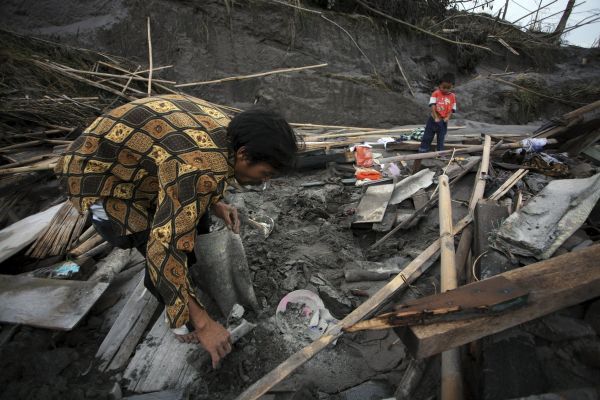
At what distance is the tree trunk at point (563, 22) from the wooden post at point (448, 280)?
14.5 m

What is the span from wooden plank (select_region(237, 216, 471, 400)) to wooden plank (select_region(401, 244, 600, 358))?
449 millimetres

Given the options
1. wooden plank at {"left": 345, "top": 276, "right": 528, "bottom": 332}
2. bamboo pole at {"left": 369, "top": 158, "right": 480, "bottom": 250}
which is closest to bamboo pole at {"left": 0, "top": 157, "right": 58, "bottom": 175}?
bamboo pole at {"left": 369, "top": 158, "right": 480, "bottom": 250}

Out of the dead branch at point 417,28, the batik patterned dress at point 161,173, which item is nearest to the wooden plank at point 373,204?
the batik patterned dress at point 161,173

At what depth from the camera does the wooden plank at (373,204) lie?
362cm

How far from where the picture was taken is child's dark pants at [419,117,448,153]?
5.67 m

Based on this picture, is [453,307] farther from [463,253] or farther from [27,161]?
[27,161]

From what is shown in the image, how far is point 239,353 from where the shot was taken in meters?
2.08

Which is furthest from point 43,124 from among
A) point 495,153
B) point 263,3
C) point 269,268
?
point 495,153

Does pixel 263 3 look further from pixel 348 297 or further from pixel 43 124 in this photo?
pixel 348 297

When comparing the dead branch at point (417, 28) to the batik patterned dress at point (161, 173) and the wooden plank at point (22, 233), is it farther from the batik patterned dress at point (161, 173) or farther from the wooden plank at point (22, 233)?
the batik patterned dress at point (161, 173)

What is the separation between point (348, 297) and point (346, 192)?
2.22m

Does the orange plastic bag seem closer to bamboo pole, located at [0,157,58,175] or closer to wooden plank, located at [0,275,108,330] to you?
wooden plank, located at [0,275,108,330]

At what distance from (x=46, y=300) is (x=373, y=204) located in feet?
10.4

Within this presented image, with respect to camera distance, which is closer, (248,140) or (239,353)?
(248,140)
